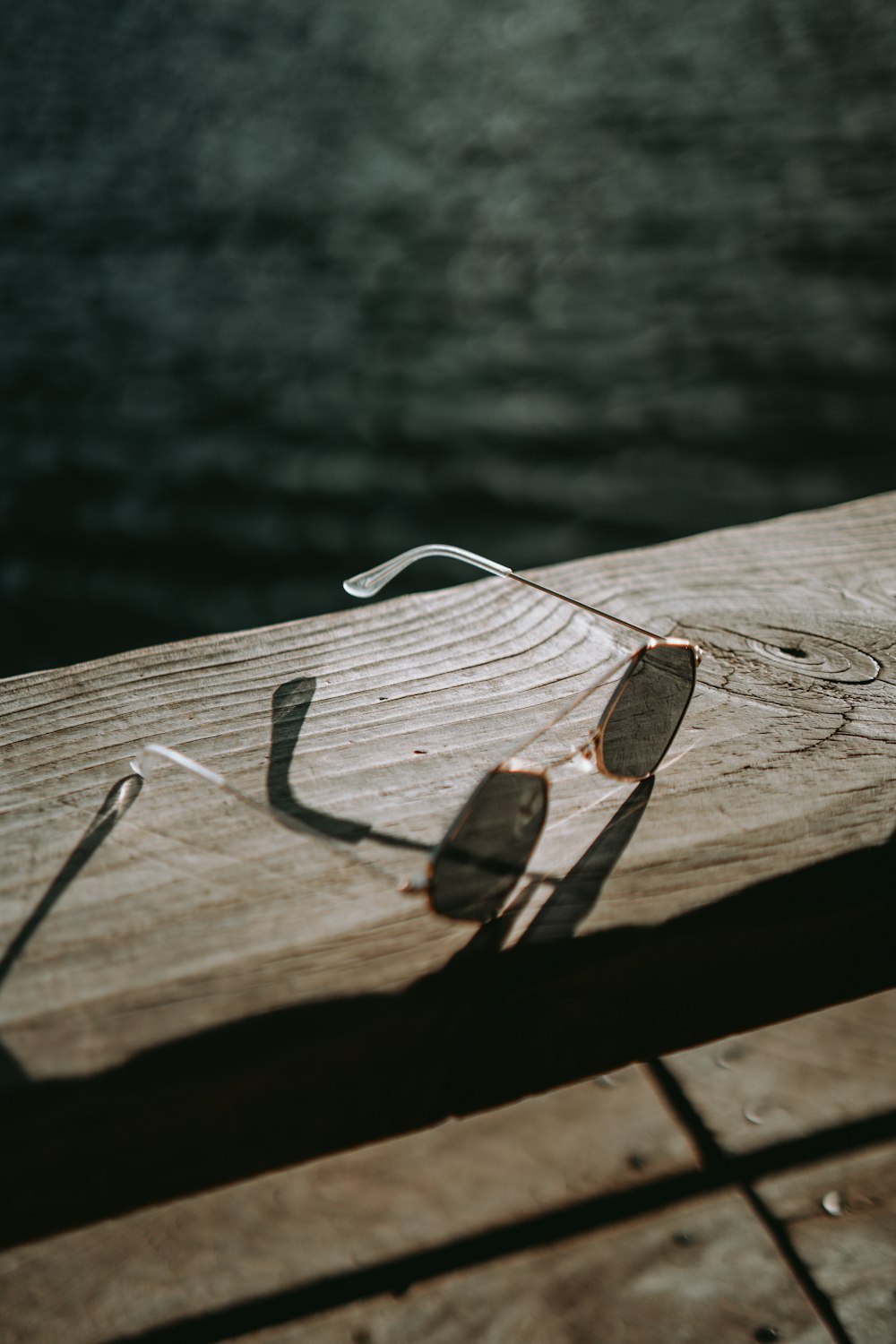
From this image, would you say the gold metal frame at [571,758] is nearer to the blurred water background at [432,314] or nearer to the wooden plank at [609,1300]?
the wooden plank at [609,1300]

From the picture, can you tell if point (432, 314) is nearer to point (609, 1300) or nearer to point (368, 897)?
point (609, 1300)

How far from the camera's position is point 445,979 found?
23.9 inches

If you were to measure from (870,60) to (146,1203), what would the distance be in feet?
29.6

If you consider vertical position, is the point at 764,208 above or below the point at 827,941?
above

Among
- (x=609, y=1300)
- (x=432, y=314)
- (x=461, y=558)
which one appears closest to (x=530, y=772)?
(x=461, y=558)

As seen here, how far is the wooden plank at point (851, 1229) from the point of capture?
3.96ft

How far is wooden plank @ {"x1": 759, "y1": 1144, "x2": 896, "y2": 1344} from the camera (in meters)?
1.21

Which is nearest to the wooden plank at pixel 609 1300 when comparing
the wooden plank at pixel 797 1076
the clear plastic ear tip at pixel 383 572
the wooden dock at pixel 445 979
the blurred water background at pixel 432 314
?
the wooden dock at pixel 445 979

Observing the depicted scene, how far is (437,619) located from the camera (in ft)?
3.32

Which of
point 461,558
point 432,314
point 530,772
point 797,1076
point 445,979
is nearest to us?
point 445,979

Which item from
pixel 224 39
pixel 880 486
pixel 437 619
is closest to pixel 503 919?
pixel 437 619

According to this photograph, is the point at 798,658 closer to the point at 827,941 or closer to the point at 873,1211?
the point at 827,941

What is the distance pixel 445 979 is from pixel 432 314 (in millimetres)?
5181

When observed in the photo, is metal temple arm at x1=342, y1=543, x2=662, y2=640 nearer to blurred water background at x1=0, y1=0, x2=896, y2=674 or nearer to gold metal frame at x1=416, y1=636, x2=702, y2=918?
gold metal frame at x1=416, y1=636, x2=702, y2=918
